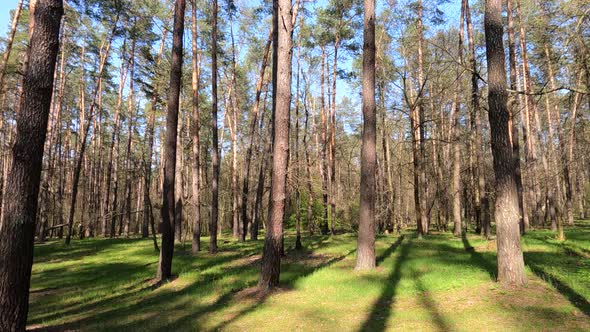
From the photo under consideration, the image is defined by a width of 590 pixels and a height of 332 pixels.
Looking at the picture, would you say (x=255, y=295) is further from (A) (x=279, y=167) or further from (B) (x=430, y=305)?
(B) (x=430, y=305)

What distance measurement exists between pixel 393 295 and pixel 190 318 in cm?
394

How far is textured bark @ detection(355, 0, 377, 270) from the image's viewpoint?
931cm

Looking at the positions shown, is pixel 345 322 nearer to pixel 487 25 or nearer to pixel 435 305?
pixel 435 305

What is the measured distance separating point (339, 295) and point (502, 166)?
4225 millimetres

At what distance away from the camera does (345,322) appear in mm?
5664

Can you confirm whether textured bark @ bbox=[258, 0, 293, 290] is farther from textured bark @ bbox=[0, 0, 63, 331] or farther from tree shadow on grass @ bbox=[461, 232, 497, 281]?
tree shadow on grass @ bbox=[461, 232, 497, 281]

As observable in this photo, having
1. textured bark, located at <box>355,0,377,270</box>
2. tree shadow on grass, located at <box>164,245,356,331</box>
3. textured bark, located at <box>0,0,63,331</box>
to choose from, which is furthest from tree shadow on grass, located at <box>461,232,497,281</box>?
textured bark, located at <box>0,0,63,331</box>

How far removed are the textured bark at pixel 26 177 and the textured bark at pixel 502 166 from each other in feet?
26.3

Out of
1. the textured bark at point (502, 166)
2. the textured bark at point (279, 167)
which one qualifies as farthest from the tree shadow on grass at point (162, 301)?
the textured bark at point (502, 166)

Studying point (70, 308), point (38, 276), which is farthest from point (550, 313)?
point (38, 276)

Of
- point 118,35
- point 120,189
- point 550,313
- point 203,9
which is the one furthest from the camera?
point 120,189

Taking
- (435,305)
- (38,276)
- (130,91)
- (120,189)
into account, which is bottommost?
(38,276)

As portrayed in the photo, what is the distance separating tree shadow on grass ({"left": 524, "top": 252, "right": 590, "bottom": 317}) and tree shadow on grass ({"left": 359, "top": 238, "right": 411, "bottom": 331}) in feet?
9.26

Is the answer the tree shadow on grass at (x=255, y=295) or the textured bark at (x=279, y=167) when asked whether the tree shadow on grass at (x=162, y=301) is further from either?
the textured bark at (x=279, y=167)
